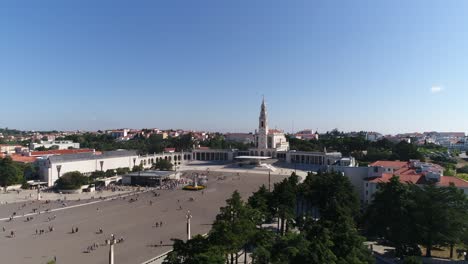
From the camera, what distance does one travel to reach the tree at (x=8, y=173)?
51.1 meters

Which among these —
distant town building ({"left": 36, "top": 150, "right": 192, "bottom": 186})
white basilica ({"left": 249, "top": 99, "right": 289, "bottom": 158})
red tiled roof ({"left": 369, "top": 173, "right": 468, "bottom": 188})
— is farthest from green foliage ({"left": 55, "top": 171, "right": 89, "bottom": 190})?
white basilica ({"left": 249, "top": 99, "right": 289, "bottom": 158})

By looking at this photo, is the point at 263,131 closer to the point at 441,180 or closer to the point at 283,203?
the point at 441,180

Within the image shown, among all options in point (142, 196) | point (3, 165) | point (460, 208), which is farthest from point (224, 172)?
point (460, 208)

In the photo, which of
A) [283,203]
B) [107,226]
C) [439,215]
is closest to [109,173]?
[107,226]

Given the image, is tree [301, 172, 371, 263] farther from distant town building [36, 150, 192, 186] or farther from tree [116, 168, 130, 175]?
distant town building [36, 150, 192, 186]

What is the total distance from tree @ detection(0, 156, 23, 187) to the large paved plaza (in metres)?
11.7

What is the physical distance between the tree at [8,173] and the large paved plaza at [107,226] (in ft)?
38.4

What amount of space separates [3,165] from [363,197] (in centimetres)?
5044

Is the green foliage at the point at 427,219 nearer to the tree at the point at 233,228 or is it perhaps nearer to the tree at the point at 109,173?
the tree at the point at 233,228

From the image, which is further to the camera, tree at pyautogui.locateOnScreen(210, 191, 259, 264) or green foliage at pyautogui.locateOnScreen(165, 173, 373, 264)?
tree at pyautogui.locateOnScreen(210, 191, 259, 264)

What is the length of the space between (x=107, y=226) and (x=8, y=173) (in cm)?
3008

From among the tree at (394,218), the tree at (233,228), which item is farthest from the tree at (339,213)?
the tree at (233,228)

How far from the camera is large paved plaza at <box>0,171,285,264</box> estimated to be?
23.5 meters

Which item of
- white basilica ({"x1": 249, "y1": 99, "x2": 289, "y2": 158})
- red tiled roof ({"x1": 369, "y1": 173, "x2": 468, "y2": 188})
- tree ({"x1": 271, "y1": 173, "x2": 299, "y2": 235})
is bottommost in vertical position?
tree ({"x1": 271, "y1": 173, "x2": 299, "y2": 235})
